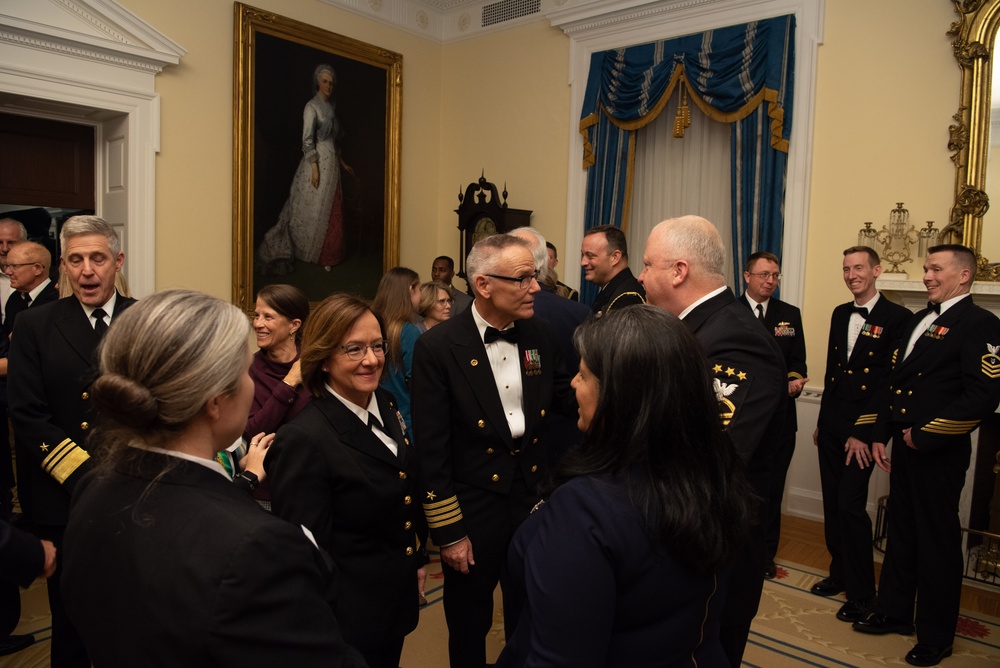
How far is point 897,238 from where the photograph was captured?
4.97m

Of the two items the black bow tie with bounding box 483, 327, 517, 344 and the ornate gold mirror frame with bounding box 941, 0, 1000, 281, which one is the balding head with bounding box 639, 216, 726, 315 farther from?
the ornate gold mirror frame with bounding box 941, 0, 1000, 281

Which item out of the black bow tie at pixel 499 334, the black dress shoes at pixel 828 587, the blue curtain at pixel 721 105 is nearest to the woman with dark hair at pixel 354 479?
the black bow tie at pixel 499 334

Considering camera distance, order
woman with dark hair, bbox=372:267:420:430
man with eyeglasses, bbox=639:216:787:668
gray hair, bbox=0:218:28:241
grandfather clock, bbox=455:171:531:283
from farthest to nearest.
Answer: grandfather clock, bbox=455:171:531:283 → gray hair, bbox=0:218:28:241 → woman with dark hair, bbox=372:267:420:430 → man with eyeglasses, bbox=639:216:787:668

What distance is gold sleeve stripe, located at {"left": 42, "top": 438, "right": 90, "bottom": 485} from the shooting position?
2396 mm

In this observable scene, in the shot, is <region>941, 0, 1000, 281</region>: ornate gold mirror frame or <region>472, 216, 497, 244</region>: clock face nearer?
<region>941, 0, 1000, 281</region>: ornate gold mirror frame

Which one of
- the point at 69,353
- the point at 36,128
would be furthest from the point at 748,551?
the point at 36,128

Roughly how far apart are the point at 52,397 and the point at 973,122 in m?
5.28

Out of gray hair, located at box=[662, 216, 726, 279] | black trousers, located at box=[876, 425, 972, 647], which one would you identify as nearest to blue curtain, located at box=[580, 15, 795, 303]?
black trousers, located at box=[876, 425, 972, 647]

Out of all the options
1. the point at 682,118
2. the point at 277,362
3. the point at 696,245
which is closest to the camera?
the point at 696,245

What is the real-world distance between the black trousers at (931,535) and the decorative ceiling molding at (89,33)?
551cm

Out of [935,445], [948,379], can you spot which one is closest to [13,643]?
[935,445]

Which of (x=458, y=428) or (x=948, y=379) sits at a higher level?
(x=948, y=379)

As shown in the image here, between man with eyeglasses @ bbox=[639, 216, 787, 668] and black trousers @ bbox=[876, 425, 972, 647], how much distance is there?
1592mm

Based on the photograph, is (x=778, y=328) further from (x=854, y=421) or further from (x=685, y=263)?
(x=685, y=263)
